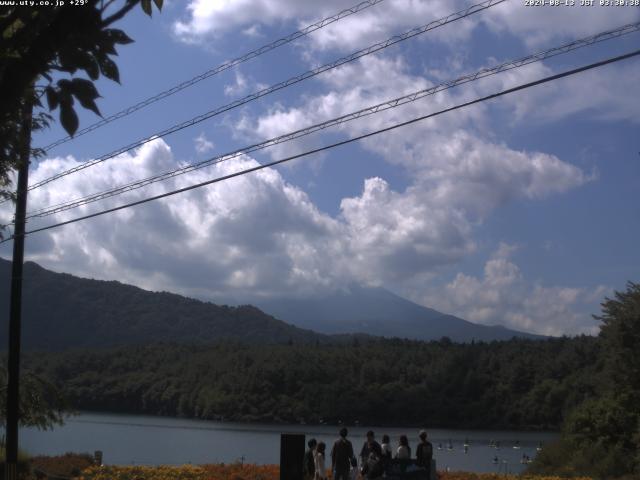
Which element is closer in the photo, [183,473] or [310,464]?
[310,464]

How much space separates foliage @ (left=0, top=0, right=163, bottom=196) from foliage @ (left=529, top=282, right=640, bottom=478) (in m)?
21.3

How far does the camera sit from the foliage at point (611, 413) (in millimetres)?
24078

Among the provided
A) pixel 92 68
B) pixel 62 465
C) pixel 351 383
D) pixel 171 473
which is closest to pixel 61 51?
pixel 92 68

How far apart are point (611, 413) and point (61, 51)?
23342 millimetres

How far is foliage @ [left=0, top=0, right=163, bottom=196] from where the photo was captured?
4.38m

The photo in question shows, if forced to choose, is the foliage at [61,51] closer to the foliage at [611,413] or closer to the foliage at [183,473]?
the foliage at [183,473]

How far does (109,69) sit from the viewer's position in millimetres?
4766

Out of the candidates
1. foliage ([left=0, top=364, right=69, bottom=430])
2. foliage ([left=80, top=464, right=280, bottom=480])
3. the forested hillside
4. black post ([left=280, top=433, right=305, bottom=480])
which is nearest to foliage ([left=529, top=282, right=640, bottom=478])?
foliage ([left=80, top=464, right=280, bottom=480])

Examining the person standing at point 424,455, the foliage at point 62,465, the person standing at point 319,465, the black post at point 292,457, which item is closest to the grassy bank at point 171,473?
the foliage at point 62,465

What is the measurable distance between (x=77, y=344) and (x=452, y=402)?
3705 inches

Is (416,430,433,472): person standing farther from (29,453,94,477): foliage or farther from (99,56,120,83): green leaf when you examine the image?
(99,56,120,83): green leaf

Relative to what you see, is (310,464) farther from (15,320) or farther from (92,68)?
(92,68)

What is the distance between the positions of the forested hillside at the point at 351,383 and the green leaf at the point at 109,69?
5923cm

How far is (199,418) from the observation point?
287 ft
